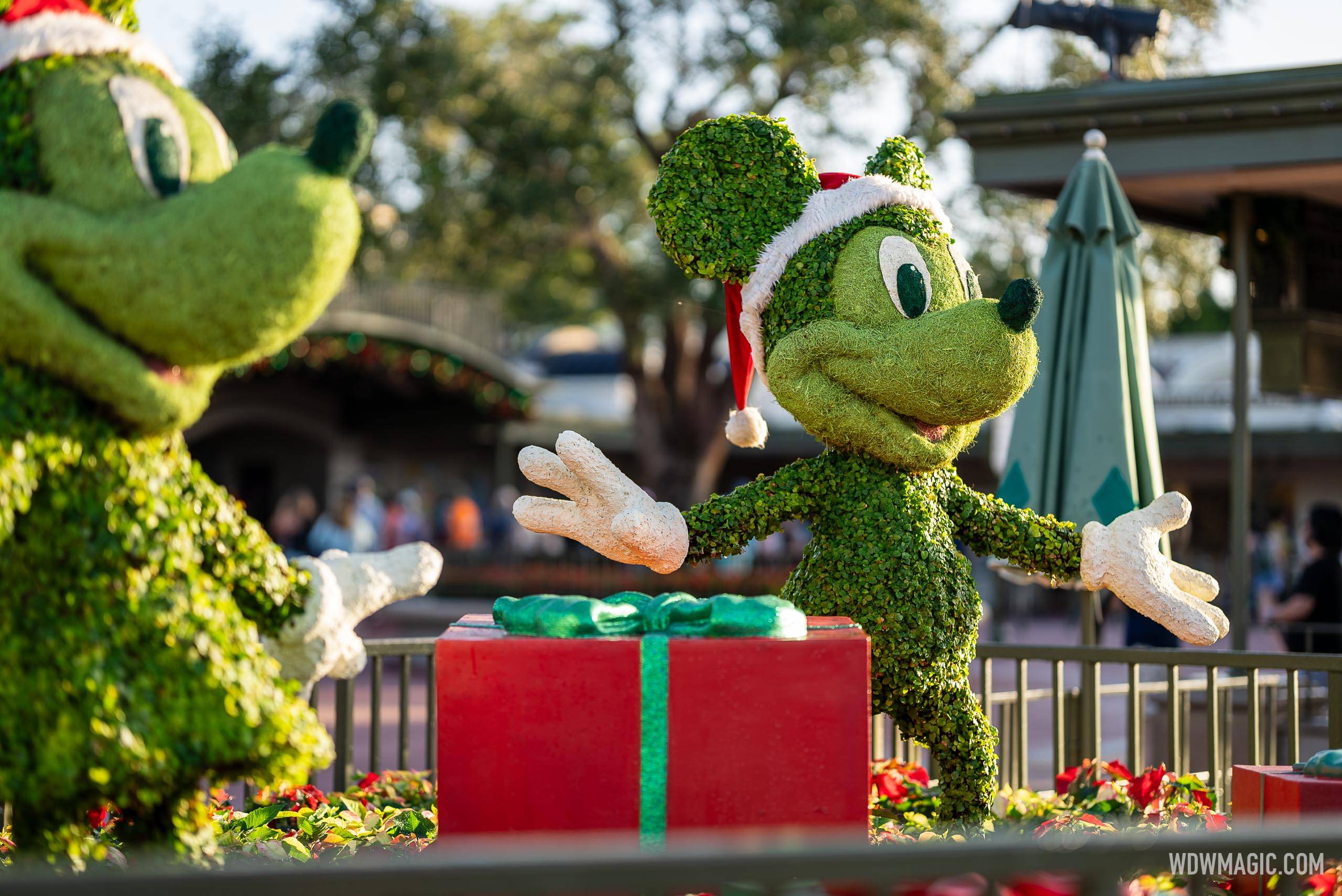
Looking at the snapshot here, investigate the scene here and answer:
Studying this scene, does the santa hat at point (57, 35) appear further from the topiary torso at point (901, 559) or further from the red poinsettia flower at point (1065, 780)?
the red poinsettia flower at point (1065, 780)

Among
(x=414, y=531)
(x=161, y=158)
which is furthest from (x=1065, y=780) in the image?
(x=414, y=531)

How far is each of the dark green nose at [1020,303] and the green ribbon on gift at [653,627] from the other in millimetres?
1050

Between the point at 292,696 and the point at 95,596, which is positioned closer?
the point at 95,596

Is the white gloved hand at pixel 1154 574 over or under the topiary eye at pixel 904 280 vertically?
under

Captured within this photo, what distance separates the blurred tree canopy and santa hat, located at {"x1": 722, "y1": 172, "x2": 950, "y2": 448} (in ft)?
33.7

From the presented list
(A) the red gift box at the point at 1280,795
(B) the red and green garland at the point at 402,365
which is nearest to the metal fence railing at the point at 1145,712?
(A) the red gift box at the point at 1280,795

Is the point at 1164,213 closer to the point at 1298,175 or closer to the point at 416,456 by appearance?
the point at 1298,175

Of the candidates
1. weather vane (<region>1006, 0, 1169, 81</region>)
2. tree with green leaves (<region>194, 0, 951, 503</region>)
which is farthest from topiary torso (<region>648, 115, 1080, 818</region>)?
tree with green leaves (<region>194, 0, 951, 503</region>)

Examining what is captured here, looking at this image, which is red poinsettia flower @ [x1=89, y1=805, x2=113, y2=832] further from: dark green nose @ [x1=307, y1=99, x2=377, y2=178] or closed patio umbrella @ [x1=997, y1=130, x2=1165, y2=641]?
closed patio umbrella @ [x1=997, y1=130, x2=1165, y2=641]

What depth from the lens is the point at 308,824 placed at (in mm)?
4141

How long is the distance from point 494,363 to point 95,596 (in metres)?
15.9

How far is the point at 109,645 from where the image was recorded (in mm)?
2654

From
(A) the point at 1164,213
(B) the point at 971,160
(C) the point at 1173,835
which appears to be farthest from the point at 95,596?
(A) the point at 1164,213

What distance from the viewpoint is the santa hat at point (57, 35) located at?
2777 millimetres
